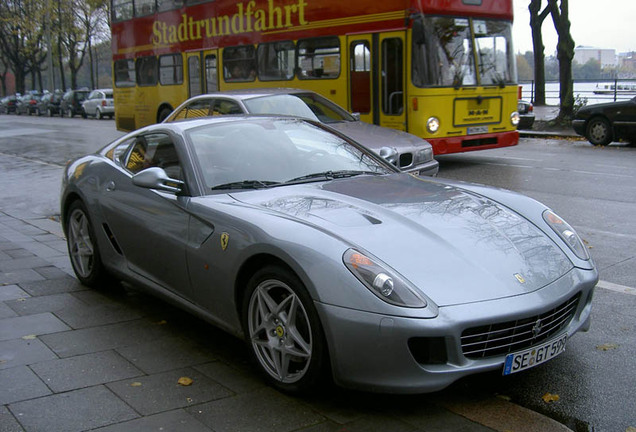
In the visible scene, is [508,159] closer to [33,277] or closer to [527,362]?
[33,277]

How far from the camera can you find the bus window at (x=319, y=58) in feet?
45.5

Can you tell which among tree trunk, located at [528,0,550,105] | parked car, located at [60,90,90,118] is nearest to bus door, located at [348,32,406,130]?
tree trunk, located at [528,0,550,105]

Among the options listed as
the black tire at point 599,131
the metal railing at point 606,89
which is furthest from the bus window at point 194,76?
the metal railing at point 606,89

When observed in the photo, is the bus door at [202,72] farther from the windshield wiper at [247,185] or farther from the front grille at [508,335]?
the front grille at [508,335]

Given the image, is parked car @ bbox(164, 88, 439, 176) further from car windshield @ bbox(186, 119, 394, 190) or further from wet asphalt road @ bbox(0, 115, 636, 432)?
car windshield @ bbox(186, 119, 394, 190)

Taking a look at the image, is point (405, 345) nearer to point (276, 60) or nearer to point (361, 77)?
point (361, 77)

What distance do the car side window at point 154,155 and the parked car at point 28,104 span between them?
Result: 51129 millimetres

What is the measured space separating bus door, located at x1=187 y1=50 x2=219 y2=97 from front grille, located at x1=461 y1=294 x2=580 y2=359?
14379mm

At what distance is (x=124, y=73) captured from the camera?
2122 centimetres

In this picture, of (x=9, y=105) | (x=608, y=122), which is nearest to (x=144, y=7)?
(x=608, y=122)

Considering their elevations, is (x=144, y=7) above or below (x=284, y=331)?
above

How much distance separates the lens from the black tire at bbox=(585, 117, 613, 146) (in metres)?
17.0

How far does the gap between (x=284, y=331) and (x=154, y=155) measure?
203 cm

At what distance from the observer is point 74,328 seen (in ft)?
15.9
